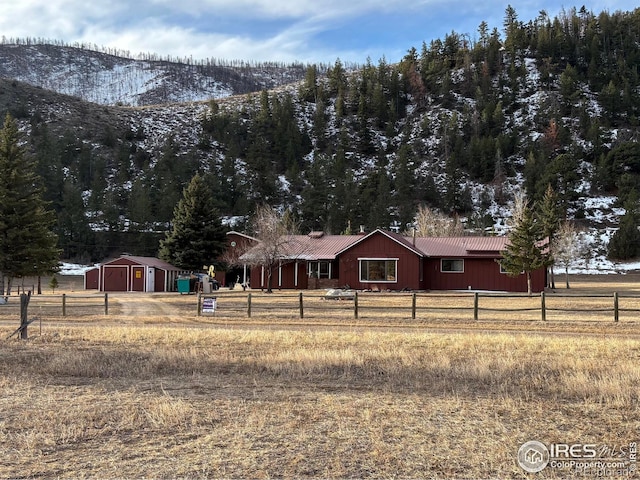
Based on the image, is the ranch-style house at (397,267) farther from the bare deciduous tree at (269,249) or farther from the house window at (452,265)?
the bare deciduous tree at (269,249)

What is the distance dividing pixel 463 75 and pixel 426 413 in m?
142

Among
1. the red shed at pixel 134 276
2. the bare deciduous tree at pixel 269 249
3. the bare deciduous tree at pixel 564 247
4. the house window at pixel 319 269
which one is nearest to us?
the bare deciduous tree at pixel 269 249

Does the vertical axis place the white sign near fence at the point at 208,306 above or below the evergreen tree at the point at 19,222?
below

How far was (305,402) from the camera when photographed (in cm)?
766

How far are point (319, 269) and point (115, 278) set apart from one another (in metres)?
17.3

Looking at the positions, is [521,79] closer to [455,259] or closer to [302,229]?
[302,229]

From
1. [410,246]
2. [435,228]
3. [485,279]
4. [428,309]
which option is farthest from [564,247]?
[428,309]

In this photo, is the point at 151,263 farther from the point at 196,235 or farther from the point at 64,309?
the point at 64,309

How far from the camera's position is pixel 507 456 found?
5.39 m

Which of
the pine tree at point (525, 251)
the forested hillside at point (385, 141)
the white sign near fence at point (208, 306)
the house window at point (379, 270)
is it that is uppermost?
the forested hillside at point (385, 141)

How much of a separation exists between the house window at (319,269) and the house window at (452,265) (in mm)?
8729

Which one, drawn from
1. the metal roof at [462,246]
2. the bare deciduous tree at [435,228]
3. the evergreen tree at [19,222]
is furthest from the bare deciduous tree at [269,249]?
the bare deciduous tree at [435,228]

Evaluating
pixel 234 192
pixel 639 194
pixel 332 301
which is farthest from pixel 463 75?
pixel 332 301

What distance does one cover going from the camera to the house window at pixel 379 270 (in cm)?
3869
